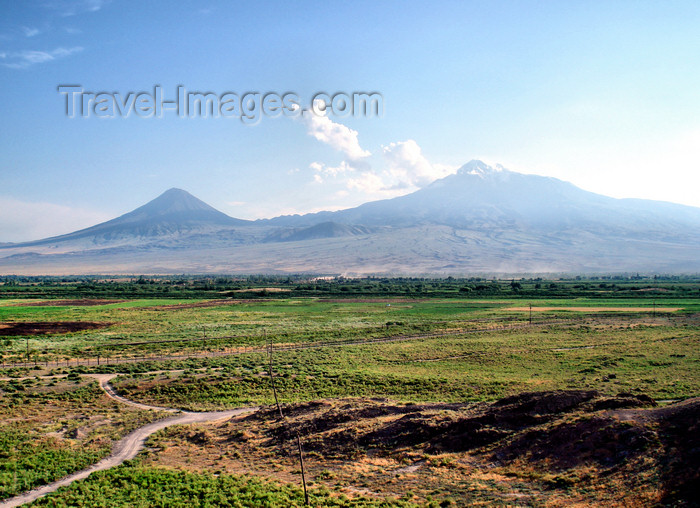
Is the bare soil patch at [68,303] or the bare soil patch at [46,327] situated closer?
the bare soil patch at [46,327]

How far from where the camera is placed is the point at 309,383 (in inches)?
1030

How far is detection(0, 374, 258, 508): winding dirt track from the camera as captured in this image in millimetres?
13164

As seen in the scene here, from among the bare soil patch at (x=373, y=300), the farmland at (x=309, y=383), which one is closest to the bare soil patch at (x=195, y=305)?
the farmland at (x=309, y=383)

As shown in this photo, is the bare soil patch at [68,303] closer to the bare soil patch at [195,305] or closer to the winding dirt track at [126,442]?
the bare soil patch at [195,305]

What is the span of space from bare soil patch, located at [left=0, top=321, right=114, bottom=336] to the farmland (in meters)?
0.26

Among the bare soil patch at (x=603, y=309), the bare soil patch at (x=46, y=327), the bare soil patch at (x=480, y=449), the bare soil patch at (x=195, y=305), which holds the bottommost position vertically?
the bare soil patch at (x=603, y=309)

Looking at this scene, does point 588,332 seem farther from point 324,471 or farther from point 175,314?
point 175,314

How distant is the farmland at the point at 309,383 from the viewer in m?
13.3

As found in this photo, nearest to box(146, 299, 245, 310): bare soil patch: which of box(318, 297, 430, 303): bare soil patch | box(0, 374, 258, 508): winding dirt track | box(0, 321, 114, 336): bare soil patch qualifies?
box(318, 297, 430, 303): bare soil patch

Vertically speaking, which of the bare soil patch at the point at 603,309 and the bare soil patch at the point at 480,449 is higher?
the bare soil patch at the point at 480,449

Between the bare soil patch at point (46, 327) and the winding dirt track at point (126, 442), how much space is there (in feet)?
83.4

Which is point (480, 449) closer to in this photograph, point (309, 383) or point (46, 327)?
point (309, 383)

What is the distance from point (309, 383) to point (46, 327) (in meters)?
36.1

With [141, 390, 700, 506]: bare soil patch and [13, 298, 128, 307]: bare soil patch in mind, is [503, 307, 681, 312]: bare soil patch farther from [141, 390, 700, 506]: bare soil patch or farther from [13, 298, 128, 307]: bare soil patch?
[13, 298, 128, 307]: bare soil patch
